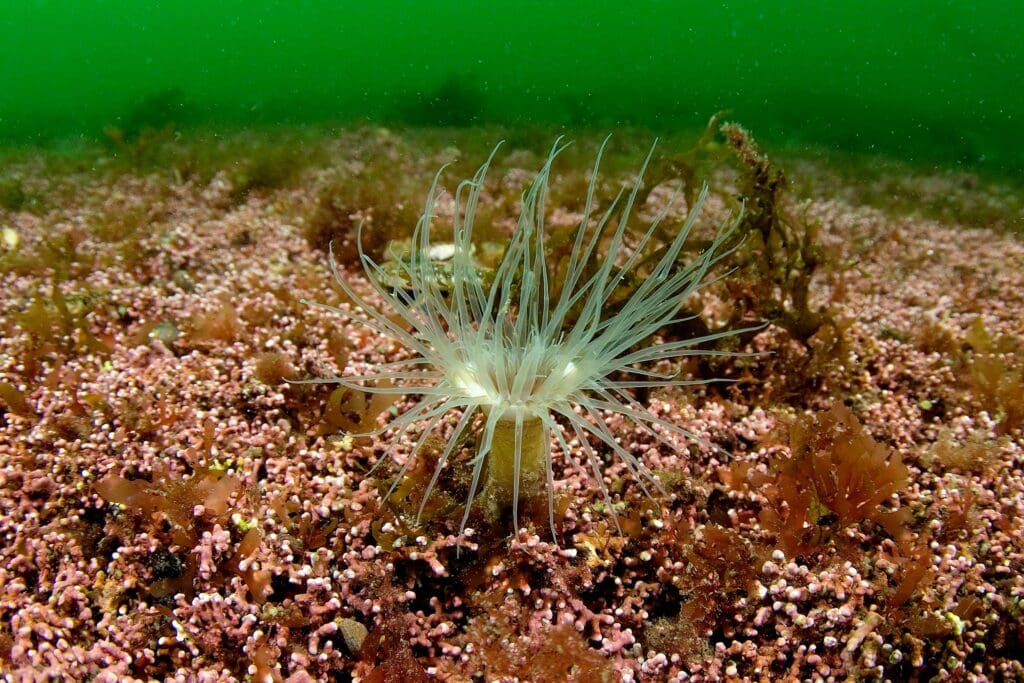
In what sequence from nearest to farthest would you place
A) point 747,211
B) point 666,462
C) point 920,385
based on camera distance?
1. point 666,462
2. point 747,211
3. point 920,385

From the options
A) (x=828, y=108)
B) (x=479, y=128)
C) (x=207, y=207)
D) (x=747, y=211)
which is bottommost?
(x=747, y=211)

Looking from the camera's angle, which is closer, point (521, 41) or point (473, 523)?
point (473, 523)

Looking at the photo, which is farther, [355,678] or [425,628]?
[425,628]

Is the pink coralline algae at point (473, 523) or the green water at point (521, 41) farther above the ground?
the green water at point (521, 41)

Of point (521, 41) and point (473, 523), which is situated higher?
point (521, 41)

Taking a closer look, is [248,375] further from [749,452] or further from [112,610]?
[749,452]

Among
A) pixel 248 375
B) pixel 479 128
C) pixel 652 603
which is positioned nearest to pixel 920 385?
pixel 652 603

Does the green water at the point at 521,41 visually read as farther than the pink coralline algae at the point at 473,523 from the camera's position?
Yes

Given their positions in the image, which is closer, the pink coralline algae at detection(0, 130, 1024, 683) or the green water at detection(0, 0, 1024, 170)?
the pink coralline algae at detection(0, 130, 1024, 683)

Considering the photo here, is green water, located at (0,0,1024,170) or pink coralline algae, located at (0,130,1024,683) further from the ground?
green water, located at (0,0,1024,170)

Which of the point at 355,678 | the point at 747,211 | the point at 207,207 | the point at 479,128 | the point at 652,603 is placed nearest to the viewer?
the point at 355,678

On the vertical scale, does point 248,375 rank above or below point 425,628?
above
